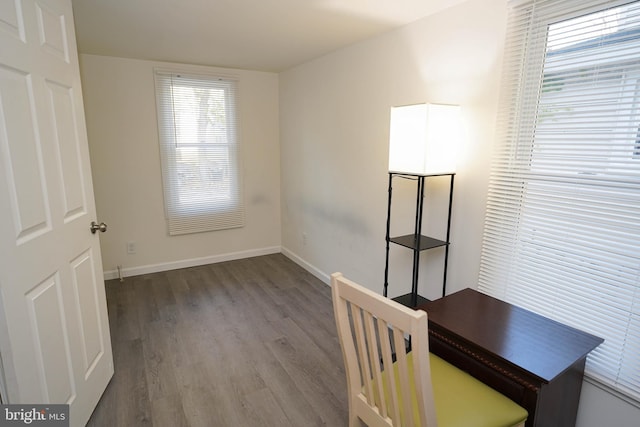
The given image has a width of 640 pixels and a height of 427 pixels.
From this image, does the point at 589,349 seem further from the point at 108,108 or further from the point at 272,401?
the point at 108,108

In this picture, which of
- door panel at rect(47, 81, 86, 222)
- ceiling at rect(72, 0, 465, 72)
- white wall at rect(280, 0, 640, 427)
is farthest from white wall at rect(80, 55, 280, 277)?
door panel at rect(47, 81, 86, 222)

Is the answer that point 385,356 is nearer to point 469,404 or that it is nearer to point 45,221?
point 469,404

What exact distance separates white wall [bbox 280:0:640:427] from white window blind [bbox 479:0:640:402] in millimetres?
138

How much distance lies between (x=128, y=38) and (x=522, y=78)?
112 inches

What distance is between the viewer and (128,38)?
106 inches

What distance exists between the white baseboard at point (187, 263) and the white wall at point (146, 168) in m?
0.01

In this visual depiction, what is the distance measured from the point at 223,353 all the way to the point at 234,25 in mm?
2323

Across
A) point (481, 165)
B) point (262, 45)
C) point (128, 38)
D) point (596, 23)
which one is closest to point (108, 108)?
point (128, 38)

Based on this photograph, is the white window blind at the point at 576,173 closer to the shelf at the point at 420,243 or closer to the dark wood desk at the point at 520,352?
the dark wood desk at the point at 520,352

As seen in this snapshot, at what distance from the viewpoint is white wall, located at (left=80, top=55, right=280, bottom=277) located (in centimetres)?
336

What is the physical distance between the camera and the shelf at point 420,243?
79.5 inches

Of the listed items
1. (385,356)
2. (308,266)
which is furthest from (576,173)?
(308,266)

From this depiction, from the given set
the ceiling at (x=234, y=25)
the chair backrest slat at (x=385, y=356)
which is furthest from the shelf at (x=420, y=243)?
the ceiling at (x=234, y=25)

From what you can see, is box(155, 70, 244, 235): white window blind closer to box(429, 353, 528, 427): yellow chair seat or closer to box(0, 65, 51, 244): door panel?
box(0, 65, 51, 244): door panel
